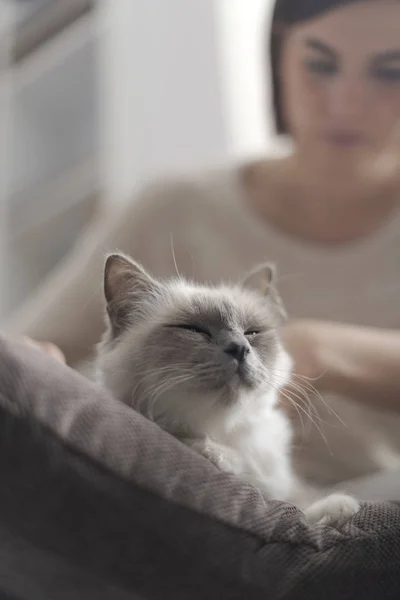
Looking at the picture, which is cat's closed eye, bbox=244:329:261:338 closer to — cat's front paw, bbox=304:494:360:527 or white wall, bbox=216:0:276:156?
cat's front paw, bbox=304:494:360:527

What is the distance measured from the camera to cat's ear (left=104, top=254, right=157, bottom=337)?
0.74 m

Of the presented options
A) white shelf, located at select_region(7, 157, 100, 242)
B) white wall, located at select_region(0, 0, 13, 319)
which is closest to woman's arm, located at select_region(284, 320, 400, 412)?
white shelf, located at select_region(7, 157, 100, 242)

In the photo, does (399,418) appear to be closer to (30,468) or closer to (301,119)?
(30,468)

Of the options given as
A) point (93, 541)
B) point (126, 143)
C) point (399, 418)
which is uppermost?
point (126, 143)

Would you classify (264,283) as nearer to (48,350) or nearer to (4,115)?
(48,350)

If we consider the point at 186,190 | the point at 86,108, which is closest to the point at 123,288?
the point at 186,190

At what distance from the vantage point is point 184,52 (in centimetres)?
220

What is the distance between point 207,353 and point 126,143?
1.71 metres

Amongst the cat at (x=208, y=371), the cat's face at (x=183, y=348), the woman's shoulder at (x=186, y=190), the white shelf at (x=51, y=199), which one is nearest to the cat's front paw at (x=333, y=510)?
the cat at (x=208, y=371)

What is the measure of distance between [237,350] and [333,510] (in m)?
0.19

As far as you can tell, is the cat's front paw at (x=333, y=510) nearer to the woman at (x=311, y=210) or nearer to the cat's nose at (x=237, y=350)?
the cat's nose at (x=237, y=350)

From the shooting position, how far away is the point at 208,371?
2.22 feet

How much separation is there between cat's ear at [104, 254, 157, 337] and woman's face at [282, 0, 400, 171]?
0.63 m

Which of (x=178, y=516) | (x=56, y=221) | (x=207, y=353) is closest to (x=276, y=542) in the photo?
(x=178, y=516)
